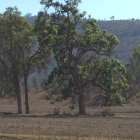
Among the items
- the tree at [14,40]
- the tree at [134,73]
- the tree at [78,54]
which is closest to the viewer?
the tree at [78,54]

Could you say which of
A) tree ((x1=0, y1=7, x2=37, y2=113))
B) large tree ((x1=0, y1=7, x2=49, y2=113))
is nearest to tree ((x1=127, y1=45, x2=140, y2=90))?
large tree ((x1=0, y1=7, x2=49, y2=113))

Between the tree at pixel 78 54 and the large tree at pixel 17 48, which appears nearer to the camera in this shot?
the tree at pixel 78 54

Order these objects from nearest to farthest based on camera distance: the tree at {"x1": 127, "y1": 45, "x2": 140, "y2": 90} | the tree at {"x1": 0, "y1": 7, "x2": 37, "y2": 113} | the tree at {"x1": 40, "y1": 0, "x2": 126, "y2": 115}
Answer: the tree at {"x1": 40, "y1": 0, "x2": 126, "y2": 115}, the tree at {"x1": 0, "y1": 7, "x2": 37, "y2": 113}, the tree at {"x1": 127, "y1": 45, "x2": 140, "y2": 90}

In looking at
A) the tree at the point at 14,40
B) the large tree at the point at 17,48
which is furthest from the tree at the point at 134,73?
the tree at the point at 14,40

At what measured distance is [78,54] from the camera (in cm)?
6269

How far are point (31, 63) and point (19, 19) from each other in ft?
19.4

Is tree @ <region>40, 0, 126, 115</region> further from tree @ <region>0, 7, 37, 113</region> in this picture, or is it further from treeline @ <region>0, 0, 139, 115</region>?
tree @ <region>0, 7, 37, 113</region>

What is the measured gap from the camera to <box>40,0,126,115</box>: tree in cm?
6128

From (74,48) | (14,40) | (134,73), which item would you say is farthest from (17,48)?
(134,73)

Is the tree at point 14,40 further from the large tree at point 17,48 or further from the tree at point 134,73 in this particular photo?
the tree at point 134,73

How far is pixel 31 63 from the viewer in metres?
69.1

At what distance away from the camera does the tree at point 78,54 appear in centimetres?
6128

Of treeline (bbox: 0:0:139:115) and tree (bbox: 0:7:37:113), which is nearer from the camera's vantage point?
treeline (bbox: 0:0:139:115)

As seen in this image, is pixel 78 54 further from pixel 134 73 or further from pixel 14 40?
pixel 134 73
